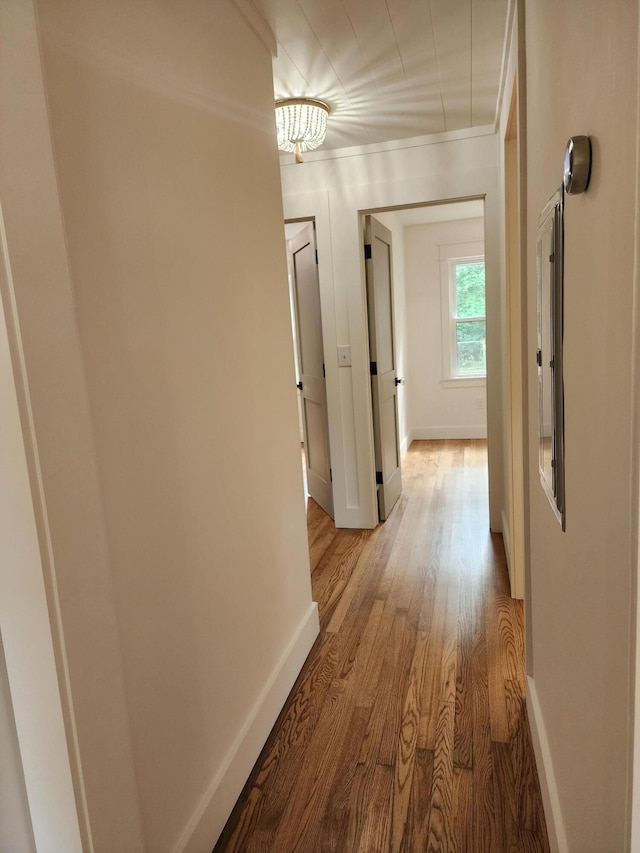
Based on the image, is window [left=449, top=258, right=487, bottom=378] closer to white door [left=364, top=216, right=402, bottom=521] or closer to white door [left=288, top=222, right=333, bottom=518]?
white door [left=364, top=216, right=402, bottom=521]

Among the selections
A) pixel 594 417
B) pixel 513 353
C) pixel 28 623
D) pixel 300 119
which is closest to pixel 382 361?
pixel 513 353

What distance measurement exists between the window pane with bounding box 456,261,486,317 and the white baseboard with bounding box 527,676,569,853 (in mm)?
5025

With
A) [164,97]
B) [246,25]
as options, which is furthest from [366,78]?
[164,97]

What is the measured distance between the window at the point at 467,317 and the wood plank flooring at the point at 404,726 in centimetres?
346

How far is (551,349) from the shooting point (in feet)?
4.14

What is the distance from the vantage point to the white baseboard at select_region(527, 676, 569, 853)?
131 cm

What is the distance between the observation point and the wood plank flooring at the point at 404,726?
154 cm

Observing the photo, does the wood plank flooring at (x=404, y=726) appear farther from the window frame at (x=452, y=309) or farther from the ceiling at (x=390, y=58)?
the window frame at (x=452, y=309)

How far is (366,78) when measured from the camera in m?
2.50

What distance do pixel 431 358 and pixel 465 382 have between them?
1.57 ft

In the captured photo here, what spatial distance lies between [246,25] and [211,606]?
1901 millimetres

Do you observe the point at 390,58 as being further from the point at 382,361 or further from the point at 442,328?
the point at 442,328

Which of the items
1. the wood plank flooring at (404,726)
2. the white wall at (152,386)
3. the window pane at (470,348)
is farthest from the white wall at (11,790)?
the window pane at (470,348)

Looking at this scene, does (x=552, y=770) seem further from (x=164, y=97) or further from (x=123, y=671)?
(x=164, y=97)
